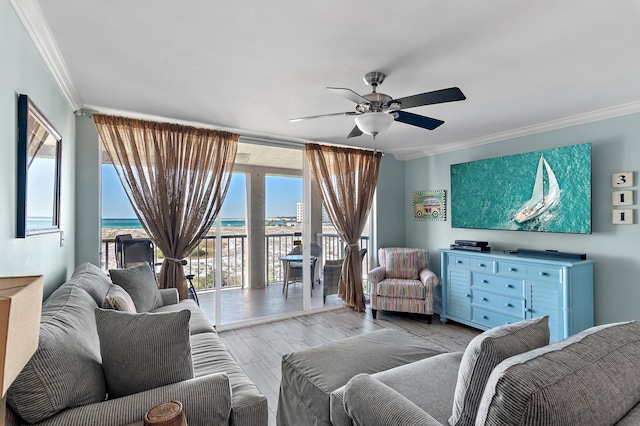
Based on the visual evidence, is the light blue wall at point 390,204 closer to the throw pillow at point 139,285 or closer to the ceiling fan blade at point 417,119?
the ceiling fan blade at point 417,119

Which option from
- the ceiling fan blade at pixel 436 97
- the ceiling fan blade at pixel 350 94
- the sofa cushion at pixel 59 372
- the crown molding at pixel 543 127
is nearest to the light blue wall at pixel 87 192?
the sofa cushion at pixel 59 372

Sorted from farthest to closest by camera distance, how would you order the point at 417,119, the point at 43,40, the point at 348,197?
the point at 348,197, the point at 417,119, the point at 43,40

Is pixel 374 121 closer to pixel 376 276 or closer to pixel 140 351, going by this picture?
pixel 140 351

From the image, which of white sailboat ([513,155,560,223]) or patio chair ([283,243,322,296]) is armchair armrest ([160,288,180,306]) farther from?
white sailboat ([513,155,560,223])

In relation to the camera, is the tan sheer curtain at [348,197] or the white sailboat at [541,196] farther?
the tan sheer curtain at [348,197]

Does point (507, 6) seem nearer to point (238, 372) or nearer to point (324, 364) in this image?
point (324, 364)

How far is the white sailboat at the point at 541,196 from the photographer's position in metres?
3.57

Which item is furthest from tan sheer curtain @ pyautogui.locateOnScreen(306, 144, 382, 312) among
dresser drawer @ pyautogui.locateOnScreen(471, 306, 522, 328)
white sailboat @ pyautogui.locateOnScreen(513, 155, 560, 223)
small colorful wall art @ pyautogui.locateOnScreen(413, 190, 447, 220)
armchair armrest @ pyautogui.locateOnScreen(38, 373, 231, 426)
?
armchair armrest @ pyautogui.locateOnScreen(38, 373, 231, 426)

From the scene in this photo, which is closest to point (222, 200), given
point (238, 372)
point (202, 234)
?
point (202, 234)

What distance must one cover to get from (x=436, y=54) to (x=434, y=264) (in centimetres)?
351

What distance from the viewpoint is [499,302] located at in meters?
3.71

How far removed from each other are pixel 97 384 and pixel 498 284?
12.4 ft

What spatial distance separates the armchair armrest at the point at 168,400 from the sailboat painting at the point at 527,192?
3.72 m

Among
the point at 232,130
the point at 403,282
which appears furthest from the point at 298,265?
the point at 232,130
